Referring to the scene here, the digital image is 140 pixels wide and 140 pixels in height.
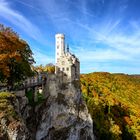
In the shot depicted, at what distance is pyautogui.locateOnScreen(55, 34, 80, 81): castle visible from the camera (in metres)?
61.6

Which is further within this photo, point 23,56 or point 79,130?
point 79,130

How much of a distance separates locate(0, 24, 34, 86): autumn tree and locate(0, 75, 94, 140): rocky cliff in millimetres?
3821

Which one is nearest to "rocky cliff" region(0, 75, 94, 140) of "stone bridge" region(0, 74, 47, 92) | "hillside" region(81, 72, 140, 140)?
"stone bridge" region(0, 74, 47, 92)

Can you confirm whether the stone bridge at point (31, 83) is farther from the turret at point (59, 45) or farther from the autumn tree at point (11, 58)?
the turret at point (59, 45)

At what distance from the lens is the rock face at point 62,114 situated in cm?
5694

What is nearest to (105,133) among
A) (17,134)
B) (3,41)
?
(3,41)

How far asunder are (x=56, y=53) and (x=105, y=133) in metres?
27.1

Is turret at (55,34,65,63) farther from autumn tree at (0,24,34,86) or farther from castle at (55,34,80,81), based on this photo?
autumn tree at (0,24,34,86)

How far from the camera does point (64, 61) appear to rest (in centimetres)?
6194

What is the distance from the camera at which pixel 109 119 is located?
90500 millimetres

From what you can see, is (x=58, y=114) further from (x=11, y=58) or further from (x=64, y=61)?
(x=11, y=58)

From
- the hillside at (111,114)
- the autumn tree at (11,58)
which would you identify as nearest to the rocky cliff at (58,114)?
the autumn tree at (11,58)

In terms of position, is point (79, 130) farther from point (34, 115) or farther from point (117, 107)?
point (117, 107)

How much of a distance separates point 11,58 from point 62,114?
17.2 meters
